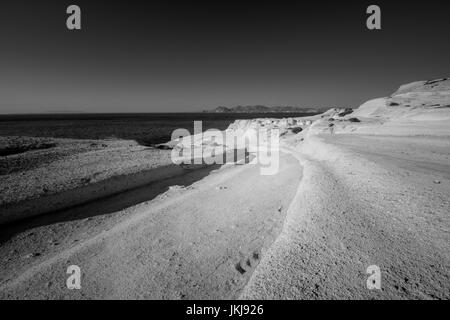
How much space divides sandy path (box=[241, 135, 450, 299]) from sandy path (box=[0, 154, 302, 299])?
748mm

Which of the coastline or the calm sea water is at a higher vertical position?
the calm sea water

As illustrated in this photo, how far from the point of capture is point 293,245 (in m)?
3.73

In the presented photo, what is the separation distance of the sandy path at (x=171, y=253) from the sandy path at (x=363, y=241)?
2.45 feet

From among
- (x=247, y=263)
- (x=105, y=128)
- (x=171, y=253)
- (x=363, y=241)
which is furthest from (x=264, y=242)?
(x=105, y=128)

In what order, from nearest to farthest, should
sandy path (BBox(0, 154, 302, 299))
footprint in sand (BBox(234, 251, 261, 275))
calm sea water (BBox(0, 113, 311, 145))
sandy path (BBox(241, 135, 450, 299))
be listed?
1. sandy path (BBox(241, 135, 450, 299))
2. sandy path (BBox(0, 154, 302, 299))
3. footprint in sand (BBox(234, 251, 261, 275))
4. calm sea water (BBox(0, 113, 311, 145))

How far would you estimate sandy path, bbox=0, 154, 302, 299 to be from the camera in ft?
12.0

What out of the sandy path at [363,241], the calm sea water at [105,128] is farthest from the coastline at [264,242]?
the calm sea water at [105,128]

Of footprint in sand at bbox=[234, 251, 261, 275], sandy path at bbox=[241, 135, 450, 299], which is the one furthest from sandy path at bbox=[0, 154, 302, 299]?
sandy path at bbox=[241, 135, 450, 299]

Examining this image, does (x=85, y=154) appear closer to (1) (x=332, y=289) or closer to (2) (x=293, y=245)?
(2) (x=293, y=245)

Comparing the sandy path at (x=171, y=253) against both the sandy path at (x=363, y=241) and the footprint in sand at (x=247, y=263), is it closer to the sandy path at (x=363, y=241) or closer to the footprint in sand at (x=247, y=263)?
the footprint in sand at (x=247, y=263)

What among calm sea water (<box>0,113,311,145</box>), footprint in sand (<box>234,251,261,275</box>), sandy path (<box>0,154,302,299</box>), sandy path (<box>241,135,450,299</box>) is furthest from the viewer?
calm sea water (<box>0,113,311,145</box>)

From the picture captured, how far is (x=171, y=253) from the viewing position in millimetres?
4555

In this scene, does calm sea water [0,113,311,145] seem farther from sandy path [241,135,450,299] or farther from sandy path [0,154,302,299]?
sandy path [241,135,450,299]

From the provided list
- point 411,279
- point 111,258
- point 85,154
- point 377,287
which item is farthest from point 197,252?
point 85,154
